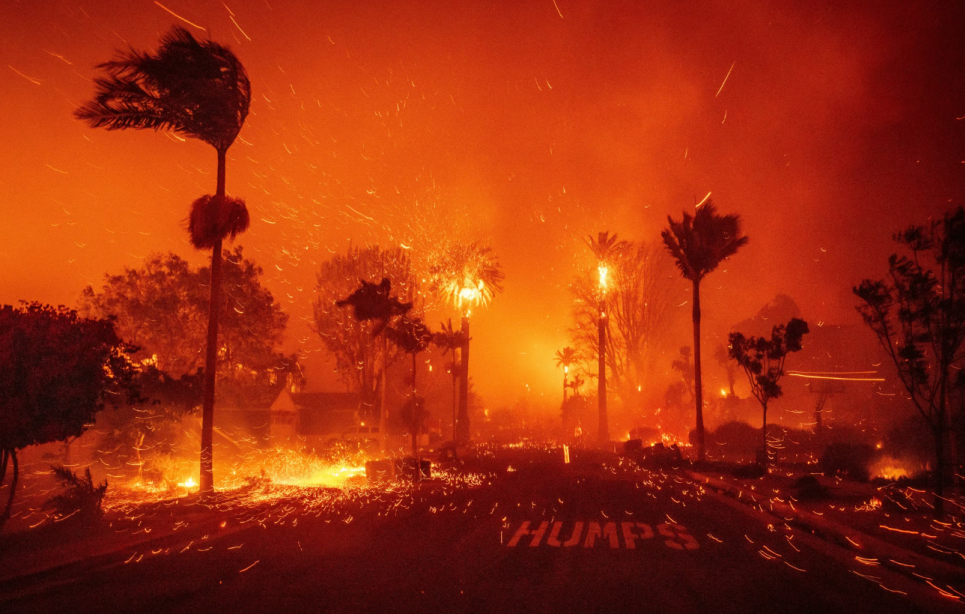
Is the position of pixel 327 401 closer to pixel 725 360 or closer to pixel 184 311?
pixel 184 311

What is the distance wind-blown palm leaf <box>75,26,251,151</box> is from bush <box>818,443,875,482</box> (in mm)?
22318

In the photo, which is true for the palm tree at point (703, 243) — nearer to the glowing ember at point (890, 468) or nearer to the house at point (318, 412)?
the glowing ember at point (890, 468)

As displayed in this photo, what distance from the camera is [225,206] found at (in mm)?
17766

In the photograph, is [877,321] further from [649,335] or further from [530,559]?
[649,335]

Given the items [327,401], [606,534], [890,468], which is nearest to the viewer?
[606,534]

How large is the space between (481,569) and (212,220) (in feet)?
40.8

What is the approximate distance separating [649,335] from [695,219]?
3154 centimetres

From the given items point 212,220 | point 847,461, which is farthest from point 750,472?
point 212,220

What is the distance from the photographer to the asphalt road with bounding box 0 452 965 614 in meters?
7.53

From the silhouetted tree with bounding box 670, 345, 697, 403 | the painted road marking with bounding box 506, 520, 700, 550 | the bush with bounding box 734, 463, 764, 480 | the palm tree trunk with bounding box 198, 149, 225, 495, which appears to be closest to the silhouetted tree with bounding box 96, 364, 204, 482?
the palm tree trunk with bounding box 198, 149, 225, 495

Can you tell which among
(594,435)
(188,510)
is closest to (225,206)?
(188,510)

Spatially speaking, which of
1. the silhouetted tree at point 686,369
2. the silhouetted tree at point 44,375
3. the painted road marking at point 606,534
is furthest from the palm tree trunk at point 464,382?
the silhouetted tree at point 44,375

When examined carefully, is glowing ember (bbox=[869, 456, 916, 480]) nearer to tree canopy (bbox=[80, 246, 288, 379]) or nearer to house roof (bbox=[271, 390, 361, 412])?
tree canopy (bbox=[80, 246, 288, 379])

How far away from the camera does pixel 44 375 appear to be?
11.4 meters
